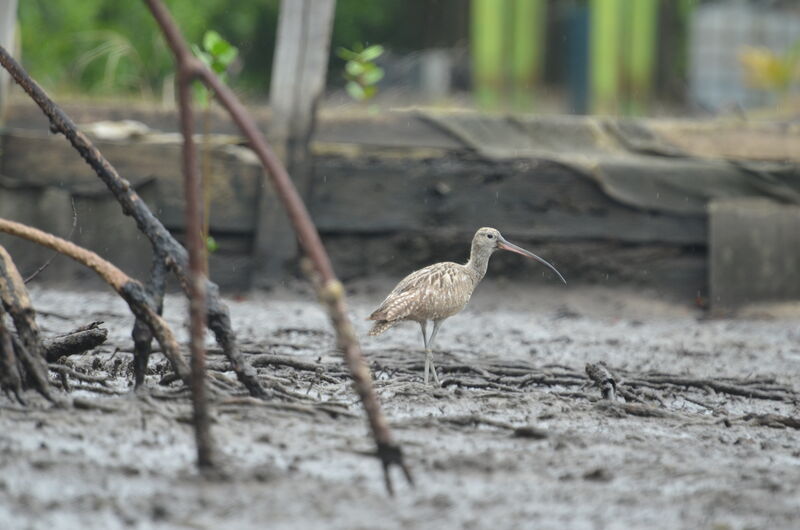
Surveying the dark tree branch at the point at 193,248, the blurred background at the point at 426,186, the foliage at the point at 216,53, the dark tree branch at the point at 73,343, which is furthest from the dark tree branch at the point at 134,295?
the blurred background at the point at 426,186

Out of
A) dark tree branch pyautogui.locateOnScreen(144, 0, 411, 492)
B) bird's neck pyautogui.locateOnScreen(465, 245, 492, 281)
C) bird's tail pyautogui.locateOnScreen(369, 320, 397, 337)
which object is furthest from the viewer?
bird's neck pyautogui.locateOnScreen(465, 245, 492, 281)

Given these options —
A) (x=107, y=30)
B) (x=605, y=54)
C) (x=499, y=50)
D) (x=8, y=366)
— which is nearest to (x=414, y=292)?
(x=8, y=366)

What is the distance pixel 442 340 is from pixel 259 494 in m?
4.02

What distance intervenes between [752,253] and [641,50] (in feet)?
13.9

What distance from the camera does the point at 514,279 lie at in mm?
9352

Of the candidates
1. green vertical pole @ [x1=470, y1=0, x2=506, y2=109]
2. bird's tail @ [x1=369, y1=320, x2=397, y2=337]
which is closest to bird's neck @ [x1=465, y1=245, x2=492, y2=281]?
bird's tail @ [x1=369, y1=320, x2=397, y2=337]

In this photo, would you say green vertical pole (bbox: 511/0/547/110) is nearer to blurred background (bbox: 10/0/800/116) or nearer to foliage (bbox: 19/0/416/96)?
blurred background (bbox: 10/0/800/116)

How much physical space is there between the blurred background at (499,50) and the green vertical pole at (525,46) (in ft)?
0.05

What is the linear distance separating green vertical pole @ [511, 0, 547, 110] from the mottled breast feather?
7.75 metres

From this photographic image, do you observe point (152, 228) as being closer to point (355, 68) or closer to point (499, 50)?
point (355, 68)

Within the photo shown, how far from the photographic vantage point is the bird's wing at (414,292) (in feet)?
17.9

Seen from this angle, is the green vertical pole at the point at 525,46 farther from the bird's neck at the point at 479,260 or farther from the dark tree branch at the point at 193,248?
the dark tree branch at the point at 193,248

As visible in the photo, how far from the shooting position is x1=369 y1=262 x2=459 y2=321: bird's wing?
5.46 metres

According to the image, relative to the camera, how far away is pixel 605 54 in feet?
42.1
